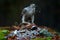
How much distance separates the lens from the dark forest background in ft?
48.9

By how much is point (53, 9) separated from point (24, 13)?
5.67 metres

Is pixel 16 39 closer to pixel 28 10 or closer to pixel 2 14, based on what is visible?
pixel 28 10

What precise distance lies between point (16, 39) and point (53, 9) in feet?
24.9

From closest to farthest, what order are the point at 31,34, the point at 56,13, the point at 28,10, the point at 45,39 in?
the point at 45,39
the point at 31,34
the point at 28,10
the point at 56,13

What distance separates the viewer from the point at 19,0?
17.2 metres

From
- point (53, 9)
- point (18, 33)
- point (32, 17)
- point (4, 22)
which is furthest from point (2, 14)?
point (18, 33)

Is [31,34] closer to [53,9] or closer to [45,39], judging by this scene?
[45,39]

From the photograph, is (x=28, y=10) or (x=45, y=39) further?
(x=28, y=10)

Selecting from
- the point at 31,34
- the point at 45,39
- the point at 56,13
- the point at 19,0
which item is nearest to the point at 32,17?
the point at 31,34

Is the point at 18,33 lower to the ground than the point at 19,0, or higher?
lower

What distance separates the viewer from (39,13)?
1475cm

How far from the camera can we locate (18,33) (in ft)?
29.8

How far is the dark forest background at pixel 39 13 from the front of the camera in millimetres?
14894

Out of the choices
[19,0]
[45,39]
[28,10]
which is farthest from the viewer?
[19,0]
